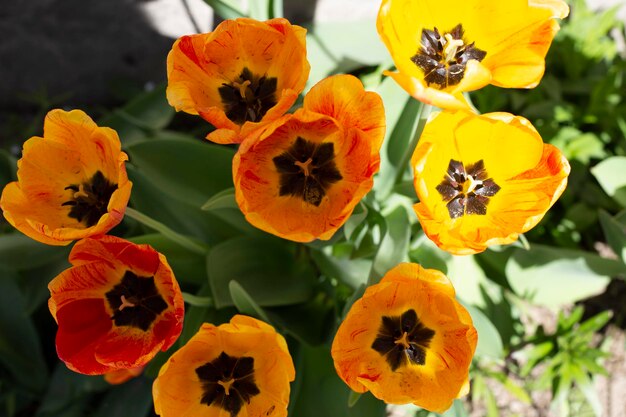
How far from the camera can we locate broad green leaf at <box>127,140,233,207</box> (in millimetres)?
1479

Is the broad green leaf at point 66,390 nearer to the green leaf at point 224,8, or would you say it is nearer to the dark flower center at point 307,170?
the dark flower center at point 307,170

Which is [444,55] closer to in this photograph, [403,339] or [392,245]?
[392,245]

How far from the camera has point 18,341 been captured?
1.85 meters

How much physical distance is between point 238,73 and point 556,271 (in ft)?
3.25

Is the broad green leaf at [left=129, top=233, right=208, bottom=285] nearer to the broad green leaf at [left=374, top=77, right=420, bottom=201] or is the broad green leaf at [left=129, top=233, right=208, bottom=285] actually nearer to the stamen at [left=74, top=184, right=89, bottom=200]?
the stamen at [left=74, top=184, right=89, bottom=200]

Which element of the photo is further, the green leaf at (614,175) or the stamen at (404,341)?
the green leaf at (614,175)

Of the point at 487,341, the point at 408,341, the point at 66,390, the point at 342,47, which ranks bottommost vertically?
the point at 66,390

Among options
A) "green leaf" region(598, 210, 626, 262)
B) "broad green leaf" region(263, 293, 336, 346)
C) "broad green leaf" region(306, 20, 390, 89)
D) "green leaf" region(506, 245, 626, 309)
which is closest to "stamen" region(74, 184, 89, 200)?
"broad green leaf" region(263, 293, 336, 346)

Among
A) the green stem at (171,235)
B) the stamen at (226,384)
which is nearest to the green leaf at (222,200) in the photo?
the green stem at (171,235)

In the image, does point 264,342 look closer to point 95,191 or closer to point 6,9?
point 95,191

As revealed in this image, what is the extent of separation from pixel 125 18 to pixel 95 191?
120 cm

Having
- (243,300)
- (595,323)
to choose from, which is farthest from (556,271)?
(243,300)

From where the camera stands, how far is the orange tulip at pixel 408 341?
110 centimetres

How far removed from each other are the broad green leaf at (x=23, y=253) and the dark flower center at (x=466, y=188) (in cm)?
98
